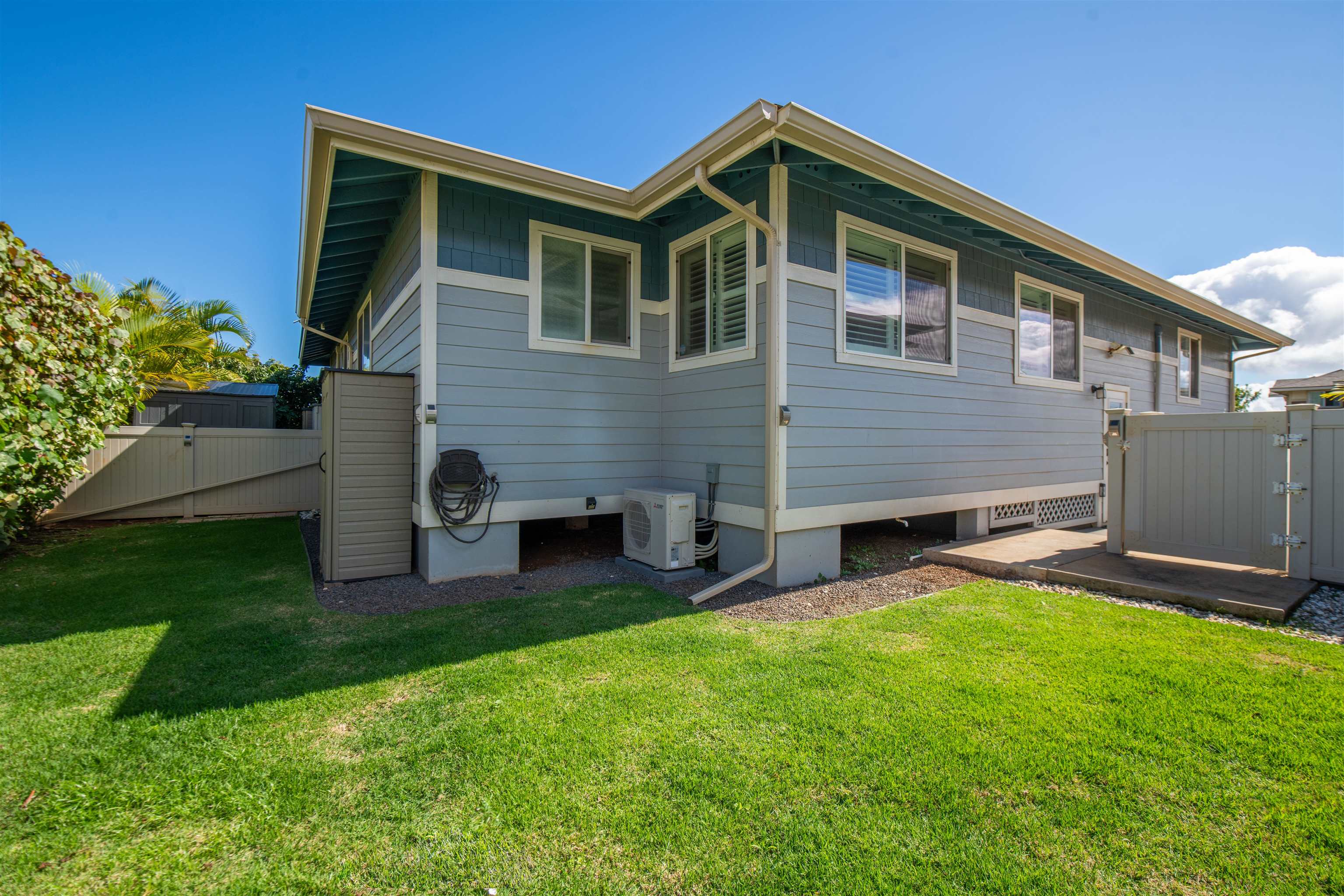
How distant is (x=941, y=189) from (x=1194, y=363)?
914 centimetres

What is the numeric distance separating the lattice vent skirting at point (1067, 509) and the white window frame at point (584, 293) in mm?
5716

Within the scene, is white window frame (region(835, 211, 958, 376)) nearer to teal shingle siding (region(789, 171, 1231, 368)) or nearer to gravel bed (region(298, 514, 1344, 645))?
teal shingle siding (region(789, 171, 1231, 368))

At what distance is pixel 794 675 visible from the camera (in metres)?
2.84

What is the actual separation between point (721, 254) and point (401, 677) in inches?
167

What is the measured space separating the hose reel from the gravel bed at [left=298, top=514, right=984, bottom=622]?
555 millimetres

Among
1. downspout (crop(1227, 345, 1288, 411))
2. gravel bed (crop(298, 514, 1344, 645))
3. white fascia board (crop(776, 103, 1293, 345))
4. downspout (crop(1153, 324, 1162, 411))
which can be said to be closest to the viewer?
gravel bed (crop(298, 514, 1344, 645))

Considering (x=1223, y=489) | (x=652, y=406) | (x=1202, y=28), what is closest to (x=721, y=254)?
(x=652, y=406)

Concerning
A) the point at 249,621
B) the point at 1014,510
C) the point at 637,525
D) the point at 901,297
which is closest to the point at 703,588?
the point at 637,525

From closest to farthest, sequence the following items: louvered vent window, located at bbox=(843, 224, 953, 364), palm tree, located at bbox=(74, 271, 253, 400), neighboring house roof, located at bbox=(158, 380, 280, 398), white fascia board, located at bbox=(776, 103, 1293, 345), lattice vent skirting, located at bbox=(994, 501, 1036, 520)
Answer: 1. white fascia board, located at bbox=(776, 103, 1293, 345)
2. louvered vent window, located at bbox=(843, 224, 953, 364)
3. lattice vent skirting, located at bbox=(994, 501, 1036, 520)
4. palm tree, located at bbox=(74, 271, 253, 400)
5. neighboring house roof, located at bbox=(158, 380, 280, 398)

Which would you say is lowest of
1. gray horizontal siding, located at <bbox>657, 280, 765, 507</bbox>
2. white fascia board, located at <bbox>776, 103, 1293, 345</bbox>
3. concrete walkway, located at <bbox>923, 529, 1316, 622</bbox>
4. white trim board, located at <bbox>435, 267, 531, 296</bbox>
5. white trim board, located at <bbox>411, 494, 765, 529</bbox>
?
concrete walkway, located at <bbox>923, 529, 1316, 622</bbox>

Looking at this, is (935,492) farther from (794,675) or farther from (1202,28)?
(1202,28)

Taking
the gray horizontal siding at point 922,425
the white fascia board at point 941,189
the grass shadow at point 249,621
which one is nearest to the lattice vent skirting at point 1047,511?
the gray horizontal siding at point 922,425

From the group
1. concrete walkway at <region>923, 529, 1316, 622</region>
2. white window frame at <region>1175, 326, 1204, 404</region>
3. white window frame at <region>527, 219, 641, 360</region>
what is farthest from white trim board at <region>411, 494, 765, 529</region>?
white window frame at <region>1175, 326, 1204, 404</region>

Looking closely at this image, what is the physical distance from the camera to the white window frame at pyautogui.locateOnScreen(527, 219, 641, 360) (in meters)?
5.13
